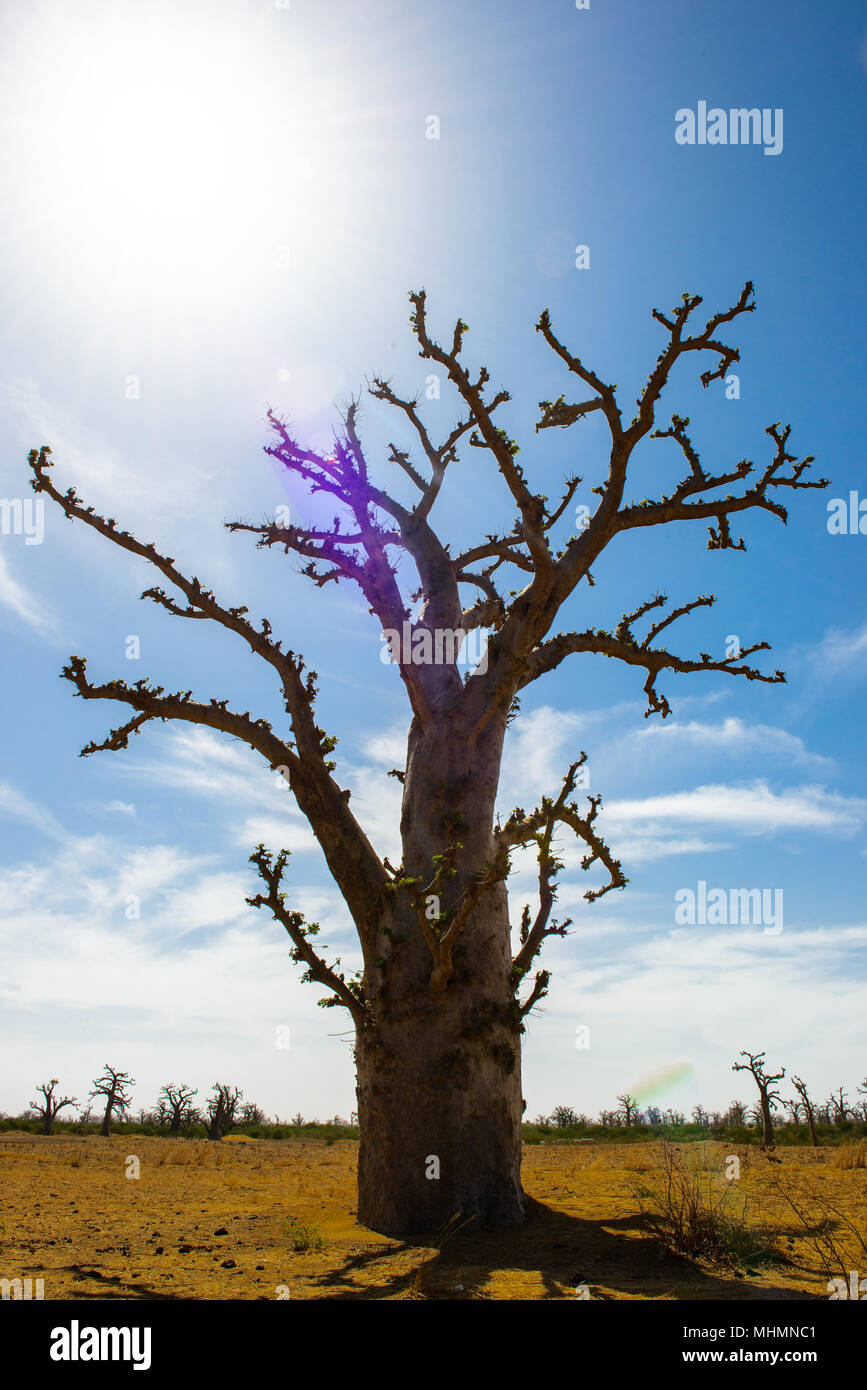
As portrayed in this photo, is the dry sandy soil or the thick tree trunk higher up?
the thick tree trunk

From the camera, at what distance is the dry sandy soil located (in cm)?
484

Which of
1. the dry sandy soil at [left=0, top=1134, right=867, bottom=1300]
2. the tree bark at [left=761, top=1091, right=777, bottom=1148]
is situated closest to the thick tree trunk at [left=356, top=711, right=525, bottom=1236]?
the dry sandy soil at [left=0, top=1134, right=867, bottom=1300]

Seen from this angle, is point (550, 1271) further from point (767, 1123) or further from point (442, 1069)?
point (767, 1123)

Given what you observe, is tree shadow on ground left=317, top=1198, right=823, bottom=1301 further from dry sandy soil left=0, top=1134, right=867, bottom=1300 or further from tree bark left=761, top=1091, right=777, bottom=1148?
tree bark left=761, top=1091, right=777, bottom=1148

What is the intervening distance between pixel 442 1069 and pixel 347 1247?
1339 mm

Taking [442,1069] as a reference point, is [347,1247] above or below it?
below

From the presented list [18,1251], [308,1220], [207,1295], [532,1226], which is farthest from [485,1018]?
[18,1251]

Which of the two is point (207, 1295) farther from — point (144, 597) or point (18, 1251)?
point (144, 597)

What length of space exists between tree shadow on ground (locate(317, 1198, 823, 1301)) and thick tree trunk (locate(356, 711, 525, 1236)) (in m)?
0.37

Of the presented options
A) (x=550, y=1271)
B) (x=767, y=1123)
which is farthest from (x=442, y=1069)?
(x=767, y=1123)

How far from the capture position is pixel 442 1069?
6906 mm

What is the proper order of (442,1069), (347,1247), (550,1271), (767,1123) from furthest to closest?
1. (767,1123)
2. (442,1069)
3. (347,1247)
4. (550,1271)
